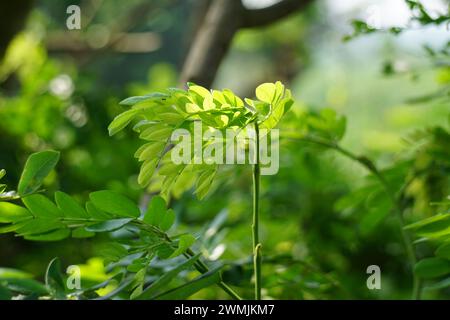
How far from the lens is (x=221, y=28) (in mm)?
958

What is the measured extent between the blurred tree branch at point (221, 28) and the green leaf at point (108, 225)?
1.43 ft

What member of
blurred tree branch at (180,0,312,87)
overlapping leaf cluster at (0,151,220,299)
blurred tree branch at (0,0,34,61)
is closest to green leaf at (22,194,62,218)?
overlapping leaf cluster at (0,151,220,299)

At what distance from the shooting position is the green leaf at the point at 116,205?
1.65 feet

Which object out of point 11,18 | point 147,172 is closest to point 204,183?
point 147,172

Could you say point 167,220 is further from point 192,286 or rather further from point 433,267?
point 433,267

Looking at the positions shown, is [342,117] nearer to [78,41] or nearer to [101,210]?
[101,210]

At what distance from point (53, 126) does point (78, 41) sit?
1360mm

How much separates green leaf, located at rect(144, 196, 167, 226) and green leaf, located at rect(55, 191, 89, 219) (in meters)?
0.05

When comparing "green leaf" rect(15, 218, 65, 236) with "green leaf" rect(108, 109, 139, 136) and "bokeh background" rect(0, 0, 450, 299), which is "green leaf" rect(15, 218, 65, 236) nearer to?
"green leaf" rect(108, 109, 139, 136)

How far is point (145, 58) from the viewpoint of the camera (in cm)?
610

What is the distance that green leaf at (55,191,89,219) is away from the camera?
51cm

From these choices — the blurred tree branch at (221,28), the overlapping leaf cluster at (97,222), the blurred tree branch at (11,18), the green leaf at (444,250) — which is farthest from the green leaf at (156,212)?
the blurred tree branch at (11,18)

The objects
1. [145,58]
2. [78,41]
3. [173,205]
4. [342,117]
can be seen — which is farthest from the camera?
[145,58]
